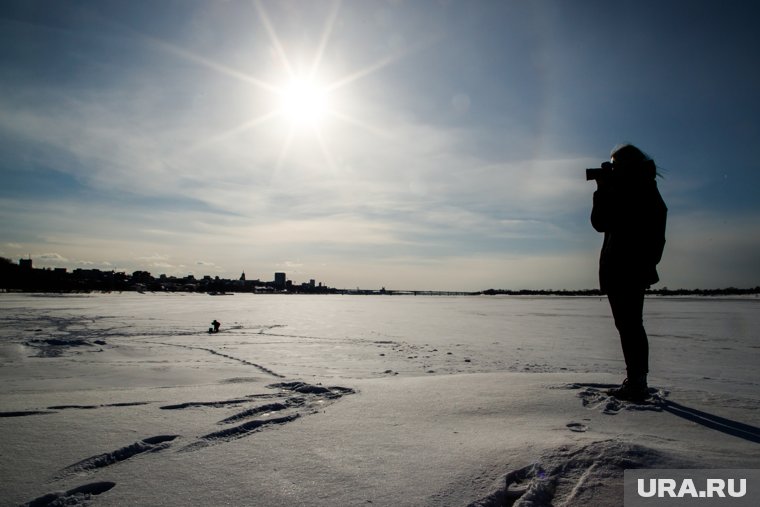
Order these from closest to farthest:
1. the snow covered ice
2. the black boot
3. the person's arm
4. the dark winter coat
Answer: the snow covered ice < the black boot < the dark winter coat < the person's arm

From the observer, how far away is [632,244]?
3209 millimetres

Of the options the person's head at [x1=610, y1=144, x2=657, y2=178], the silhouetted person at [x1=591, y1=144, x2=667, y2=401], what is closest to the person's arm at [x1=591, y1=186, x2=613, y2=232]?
the silhouetted person at [x1=591, y1=144, x2=667, y2=401]

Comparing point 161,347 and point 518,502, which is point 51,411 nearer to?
point 518,502

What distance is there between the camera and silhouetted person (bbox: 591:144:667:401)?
10.3ft

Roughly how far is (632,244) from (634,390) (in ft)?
3.81

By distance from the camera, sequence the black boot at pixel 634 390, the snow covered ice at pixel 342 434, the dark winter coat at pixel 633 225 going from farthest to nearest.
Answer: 1. the dark winter coat at pixel 633 225
2. the black boot at pixel 634 390
3. the snow covered ice at pixel 342 434

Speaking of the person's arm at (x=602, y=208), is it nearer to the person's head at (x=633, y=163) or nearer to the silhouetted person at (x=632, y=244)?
the silhouetted person at (x=632, y=244)

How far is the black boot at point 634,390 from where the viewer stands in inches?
120

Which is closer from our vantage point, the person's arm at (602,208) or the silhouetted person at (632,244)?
the silhouetted person at (632,244)

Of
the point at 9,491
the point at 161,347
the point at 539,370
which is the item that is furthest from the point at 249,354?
the point at 9,491

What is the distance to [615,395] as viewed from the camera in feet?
10.2

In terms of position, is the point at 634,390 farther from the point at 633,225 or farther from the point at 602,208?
the point at 602,208

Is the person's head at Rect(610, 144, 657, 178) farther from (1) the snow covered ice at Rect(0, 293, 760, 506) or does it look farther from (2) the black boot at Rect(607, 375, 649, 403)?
(1) the snow covered ice at Rect(0, 293, 760, 506)

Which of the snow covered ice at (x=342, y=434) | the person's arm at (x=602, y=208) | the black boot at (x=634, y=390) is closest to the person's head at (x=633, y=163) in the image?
the person's arm at (x=602, y=208)
